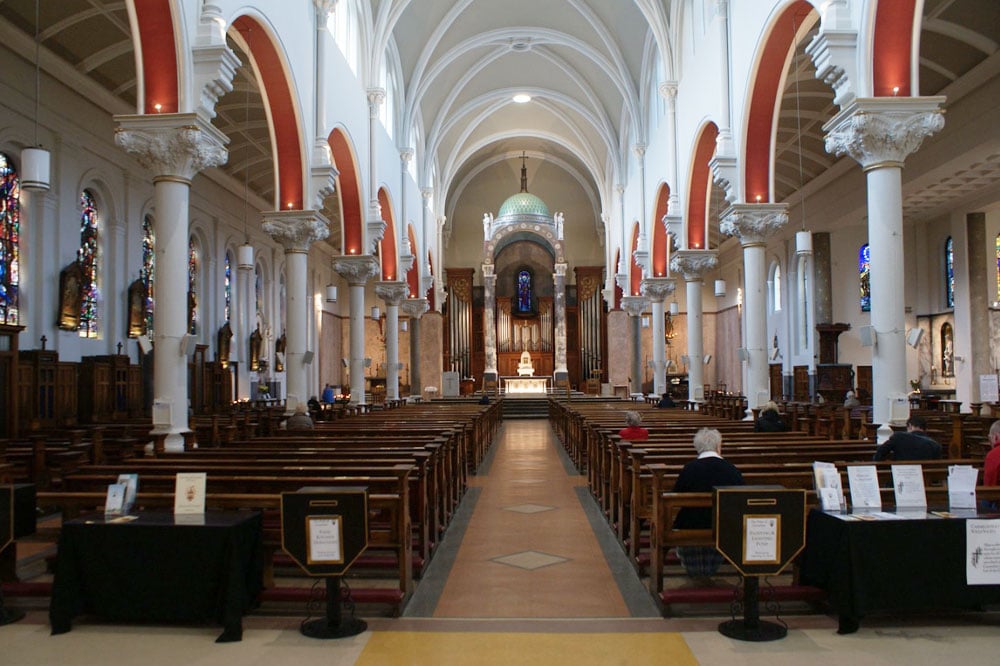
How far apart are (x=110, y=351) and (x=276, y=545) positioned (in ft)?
47.2

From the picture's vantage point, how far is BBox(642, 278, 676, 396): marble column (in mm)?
24641

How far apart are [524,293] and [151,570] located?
Answer: 38.0 m

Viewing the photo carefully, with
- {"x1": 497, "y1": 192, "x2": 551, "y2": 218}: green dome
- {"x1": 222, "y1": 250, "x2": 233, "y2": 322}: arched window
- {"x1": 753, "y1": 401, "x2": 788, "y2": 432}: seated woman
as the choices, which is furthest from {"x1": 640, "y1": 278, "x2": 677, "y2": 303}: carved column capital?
{"x1": 222, "y1": 250, "x2": 233, "y2": 322}: arched window

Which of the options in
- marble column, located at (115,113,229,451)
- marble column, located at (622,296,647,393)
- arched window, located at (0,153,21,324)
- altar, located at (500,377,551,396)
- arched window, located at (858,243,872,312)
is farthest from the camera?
altar, located at (500,377,551,396)

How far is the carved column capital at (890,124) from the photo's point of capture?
9867 mm

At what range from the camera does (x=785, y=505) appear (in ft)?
16.4

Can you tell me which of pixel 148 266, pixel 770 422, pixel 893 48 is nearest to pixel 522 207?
pixel 148 266

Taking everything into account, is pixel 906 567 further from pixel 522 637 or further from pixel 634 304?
pixel 634 304

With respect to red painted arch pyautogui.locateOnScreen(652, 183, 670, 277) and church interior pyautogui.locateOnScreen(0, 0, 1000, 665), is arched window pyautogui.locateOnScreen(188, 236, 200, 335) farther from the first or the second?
red painted arch pyautogui.locateOnScreen(652, 183, 670, 277)

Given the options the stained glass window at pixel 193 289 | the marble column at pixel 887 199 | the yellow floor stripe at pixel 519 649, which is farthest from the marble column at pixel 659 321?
the yellow floor stripe at pixel 519 649

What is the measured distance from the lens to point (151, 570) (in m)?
5.04

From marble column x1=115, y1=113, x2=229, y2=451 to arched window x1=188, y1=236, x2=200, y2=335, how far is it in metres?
13.5

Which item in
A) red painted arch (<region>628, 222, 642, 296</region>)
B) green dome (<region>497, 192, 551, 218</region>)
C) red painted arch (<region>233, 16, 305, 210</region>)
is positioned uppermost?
green dome (<region>497, 192, 551, 218</region>)

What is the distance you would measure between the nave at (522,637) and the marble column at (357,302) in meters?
14.5
